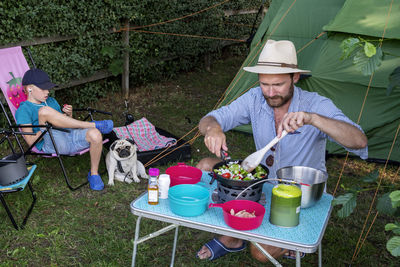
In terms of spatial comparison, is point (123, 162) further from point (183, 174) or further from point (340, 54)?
point (340, 54)

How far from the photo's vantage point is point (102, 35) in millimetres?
5438

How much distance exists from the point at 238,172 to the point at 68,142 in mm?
2102

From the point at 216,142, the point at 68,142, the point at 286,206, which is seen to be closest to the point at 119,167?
the point at 68,142

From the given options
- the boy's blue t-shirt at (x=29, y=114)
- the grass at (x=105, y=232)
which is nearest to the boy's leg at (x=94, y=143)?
the grass at (x=105, y=232)

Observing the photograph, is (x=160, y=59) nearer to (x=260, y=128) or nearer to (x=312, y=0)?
(x=312, y=0)

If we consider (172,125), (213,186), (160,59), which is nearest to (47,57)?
(172,125)

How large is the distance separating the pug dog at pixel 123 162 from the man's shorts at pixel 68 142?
25 centimetres

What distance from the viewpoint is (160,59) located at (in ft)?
21.8

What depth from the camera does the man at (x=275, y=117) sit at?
2.26 metres

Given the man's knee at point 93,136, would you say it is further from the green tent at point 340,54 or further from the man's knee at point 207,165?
the green tent at point 340,54

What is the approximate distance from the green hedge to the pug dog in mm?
1722

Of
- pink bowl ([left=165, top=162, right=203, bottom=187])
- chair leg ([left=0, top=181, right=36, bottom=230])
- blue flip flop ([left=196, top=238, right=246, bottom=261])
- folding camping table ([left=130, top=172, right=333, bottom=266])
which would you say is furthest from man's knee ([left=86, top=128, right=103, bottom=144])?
folding camping table ([left=130, top=172, right=333, bottom=266])

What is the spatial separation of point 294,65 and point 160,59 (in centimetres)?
453

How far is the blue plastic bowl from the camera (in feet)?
5.81
